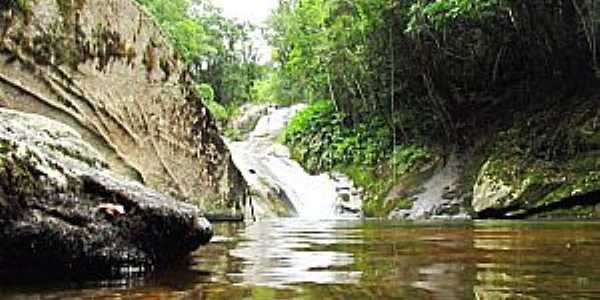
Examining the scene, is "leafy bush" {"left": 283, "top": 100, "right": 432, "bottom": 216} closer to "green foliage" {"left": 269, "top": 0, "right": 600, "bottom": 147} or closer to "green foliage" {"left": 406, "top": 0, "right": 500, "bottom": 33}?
"green foliage" {"left": 269, "top": 0, "right": 600, "bottom": 147}

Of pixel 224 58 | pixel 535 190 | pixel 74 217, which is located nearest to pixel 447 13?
pixel 535 190

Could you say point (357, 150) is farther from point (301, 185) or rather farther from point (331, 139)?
point (301, 185)

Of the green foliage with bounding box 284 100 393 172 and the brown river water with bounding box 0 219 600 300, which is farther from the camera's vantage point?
the green foliage with bounding box 284 100 393 172

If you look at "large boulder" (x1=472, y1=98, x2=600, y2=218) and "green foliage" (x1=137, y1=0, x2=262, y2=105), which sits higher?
"green foliage" (x1=137, y1=0, x2=262, y2=105)

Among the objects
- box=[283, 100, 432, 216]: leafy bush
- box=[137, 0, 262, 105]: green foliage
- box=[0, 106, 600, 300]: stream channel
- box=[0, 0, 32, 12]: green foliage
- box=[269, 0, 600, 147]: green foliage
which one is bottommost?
box=[0, 106, 600, 300]: stream channel

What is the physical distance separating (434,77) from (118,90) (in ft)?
38.0

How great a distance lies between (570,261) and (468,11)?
12.4 m

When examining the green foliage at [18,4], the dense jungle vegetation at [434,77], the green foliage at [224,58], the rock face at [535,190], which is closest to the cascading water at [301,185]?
the dense jungle vegetation at [434,77]

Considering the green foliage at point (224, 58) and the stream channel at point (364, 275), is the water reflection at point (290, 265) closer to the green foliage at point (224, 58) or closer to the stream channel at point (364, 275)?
the stream channel at point (364, 275)

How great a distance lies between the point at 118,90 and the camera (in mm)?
10477

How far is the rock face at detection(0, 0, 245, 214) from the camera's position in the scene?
9273mm

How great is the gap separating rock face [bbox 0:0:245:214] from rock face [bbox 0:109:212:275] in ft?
18.3

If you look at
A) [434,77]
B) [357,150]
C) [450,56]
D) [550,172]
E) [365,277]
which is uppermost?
[450,56]

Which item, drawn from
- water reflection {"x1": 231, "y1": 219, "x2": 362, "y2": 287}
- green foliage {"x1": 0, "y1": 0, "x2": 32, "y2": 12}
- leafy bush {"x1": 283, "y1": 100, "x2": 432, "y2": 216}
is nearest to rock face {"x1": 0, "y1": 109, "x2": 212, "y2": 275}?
water reflection {"x1": 231, "y1": 219, "x2": 362, "y2": 287}
